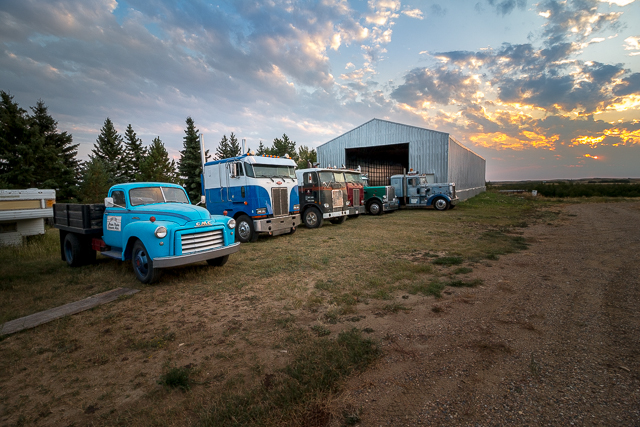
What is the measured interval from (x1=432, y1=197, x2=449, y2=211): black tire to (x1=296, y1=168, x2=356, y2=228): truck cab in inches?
377

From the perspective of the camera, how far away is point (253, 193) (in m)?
10.1

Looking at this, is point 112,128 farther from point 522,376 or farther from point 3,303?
point 522,376

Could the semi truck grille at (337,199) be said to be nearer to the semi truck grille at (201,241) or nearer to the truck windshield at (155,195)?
the truck windshield at (155,195)

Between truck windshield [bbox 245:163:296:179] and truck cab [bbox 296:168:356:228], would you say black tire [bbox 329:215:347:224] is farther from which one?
truck windshield [bbox 245:163:296:179]

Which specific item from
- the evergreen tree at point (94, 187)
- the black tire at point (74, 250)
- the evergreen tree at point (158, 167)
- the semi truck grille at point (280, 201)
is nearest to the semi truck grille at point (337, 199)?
the semi truck grille at point (280, 201)

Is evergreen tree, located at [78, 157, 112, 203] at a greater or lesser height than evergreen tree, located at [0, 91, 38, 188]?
lesser

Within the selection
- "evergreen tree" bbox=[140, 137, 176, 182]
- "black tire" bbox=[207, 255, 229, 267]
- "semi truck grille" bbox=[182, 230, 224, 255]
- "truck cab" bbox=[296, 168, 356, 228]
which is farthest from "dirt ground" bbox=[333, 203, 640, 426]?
"evergreen tree" bbox=[140, 137, 176, 182]

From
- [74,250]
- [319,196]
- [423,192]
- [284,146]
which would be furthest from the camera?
[284,146]

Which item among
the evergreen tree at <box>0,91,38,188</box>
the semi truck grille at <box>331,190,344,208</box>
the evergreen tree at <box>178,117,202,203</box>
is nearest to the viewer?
the semi truck grille at <box>331,190,344,208</box>

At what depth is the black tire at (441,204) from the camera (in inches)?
818

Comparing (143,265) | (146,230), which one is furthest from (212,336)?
(143,265)

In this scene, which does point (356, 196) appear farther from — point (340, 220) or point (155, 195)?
point (155, 195)

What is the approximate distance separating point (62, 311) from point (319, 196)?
9892 millimetres

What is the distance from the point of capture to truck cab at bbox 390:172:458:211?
20.8 meters
